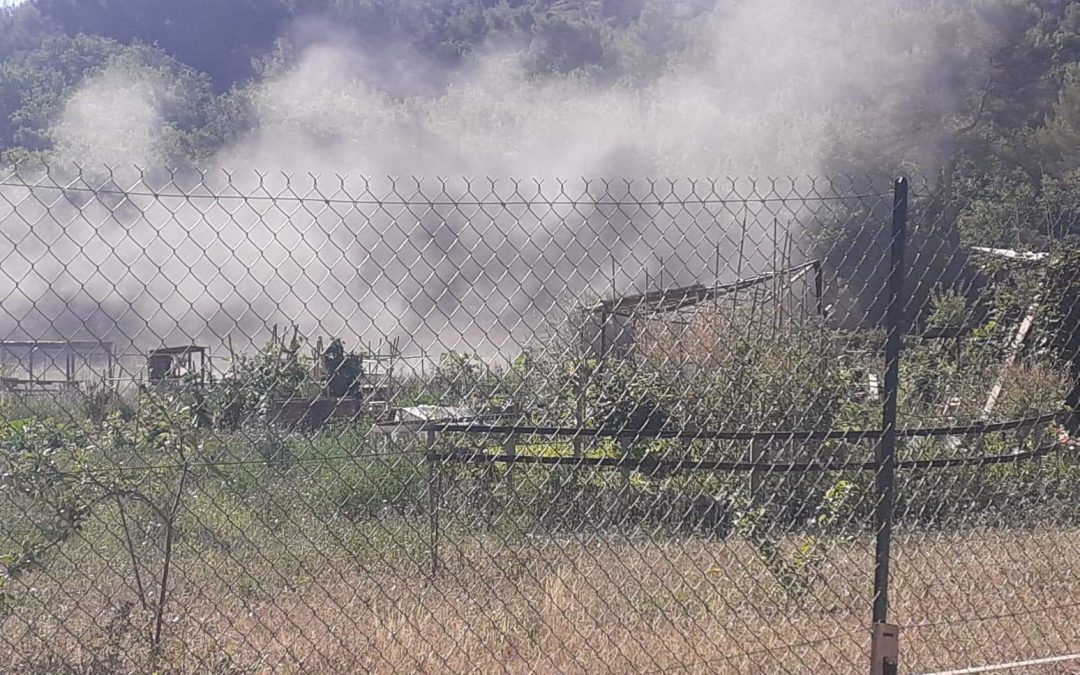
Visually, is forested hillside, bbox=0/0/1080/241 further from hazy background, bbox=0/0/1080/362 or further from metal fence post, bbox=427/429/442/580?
metal fence post, bbox=427/429/442/580

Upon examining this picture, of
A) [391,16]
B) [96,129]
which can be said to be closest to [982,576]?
[96,129]

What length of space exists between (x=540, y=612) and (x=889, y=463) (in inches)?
49.0

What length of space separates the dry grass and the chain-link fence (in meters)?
0.02

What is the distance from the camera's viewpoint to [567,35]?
53281mm

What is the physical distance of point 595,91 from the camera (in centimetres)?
4028

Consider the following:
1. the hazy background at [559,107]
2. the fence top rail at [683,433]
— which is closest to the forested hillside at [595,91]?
the hazy background at [559,107]

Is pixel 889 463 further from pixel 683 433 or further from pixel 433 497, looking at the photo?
pixel 433 497

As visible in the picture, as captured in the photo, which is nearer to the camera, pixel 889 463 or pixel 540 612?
pixel 889 463

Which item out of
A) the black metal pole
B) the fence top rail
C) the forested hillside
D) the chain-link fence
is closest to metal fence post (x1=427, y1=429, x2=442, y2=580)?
the chain-link fence

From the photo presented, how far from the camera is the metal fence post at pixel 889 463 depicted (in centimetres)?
250

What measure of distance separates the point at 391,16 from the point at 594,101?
29.1m

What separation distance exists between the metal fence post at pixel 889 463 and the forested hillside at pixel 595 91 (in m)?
4.73

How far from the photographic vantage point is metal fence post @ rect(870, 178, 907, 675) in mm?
2498

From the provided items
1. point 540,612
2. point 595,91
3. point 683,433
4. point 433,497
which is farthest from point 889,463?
point 595,91
